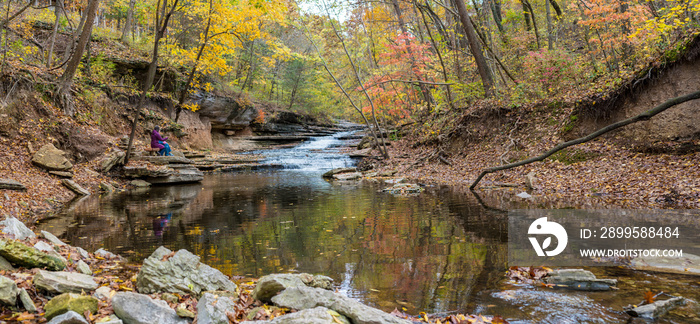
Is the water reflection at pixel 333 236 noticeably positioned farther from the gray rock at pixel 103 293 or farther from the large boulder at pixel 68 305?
the large boulder at pixel 68 305

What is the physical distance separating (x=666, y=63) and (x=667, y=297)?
9038mm

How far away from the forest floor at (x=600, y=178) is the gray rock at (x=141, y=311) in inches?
297

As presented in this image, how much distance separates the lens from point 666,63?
31.4 ft

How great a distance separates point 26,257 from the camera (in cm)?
351

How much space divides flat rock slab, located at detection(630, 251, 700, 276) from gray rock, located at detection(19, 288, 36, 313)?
5.37 metres

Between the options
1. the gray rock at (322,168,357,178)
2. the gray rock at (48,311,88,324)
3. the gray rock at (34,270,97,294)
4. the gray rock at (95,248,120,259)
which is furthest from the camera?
the gray rock at (322,168,357,178)

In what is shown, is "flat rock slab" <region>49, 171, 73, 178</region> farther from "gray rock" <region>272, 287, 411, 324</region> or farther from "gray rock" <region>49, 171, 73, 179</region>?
"gray rock" <region>272, 287, 411, 324</region>

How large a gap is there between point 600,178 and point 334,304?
883 centimetres

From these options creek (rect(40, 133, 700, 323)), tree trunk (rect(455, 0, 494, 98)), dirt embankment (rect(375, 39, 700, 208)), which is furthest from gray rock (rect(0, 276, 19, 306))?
tree trunk (rect(455, 0, 494, 98))

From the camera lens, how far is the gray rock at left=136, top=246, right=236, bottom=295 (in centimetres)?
346

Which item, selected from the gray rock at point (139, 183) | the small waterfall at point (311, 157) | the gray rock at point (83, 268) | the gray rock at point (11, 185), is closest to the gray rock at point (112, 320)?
the gray rock at point (83, 268)

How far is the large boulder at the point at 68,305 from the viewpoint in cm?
259

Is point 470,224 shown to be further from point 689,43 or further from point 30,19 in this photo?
point 30,19

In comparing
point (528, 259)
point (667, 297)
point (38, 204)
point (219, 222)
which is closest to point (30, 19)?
point (38, 204)
